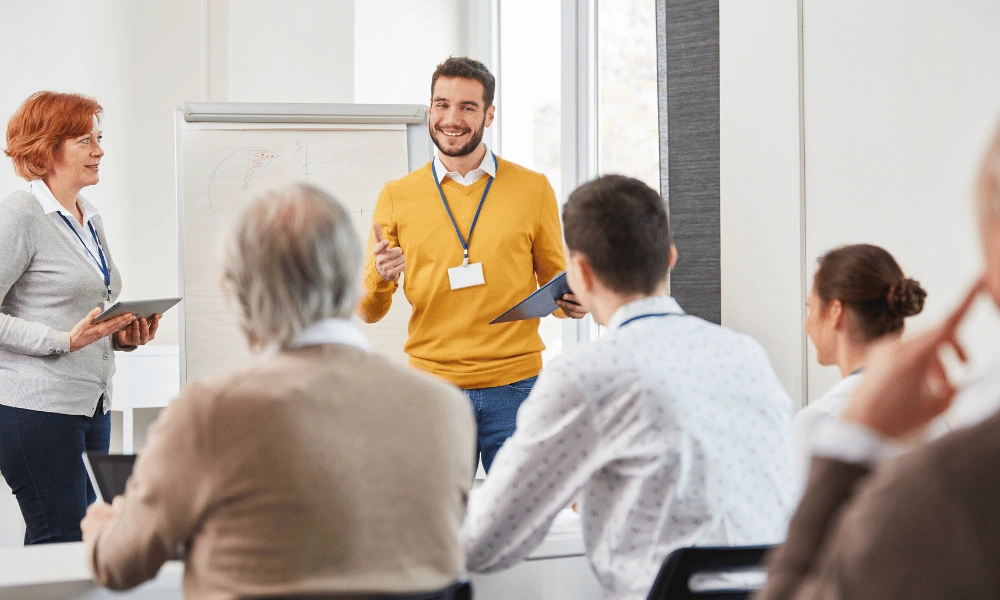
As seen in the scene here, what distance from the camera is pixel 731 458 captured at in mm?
1285

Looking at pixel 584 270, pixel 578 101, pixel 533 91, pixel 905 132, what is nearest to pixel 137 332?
pixel 584 270

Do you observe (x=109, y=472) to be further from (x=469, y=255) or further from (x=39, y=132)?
(x=39, y=132)

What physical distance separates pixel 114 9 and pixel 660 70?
3069 millimetres

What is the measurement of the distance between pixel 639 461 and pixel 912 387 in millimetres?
657

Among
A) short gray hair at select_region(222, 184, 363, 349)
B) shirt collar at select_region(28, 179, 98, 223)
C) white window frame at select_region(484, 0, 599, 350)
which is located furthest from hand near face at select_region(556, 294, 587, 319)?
white window frame at select_region(484, 0, 599, 350)

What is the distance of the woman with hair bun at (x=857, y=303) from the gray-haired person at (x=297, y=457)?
1048mm

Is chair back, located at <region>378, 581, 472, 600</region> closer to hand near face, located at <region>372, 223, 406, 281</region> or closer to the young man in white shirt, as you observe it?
the young man in white shirt

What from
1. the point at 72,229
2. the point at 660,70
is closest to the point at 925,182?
the point at 660,70

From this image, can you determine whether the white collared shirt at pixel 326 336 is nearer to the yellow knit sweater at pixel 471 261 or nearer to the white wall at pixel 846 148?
the yellow knit sweater at pixel 471 261

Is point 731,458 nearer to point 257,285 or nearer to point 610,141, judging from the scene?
point 257,285

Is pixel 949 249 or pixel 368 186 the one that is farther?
pixel 368 186

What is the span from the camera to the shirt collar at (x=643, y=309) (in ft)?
4.60

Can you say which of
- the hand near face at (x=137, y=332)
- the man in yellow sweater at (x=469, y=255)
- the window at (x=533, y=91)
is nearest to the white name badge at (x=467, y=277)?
the man in yellow sweater at (x=469, y=255)

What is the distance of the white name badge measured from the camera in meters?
2.58
